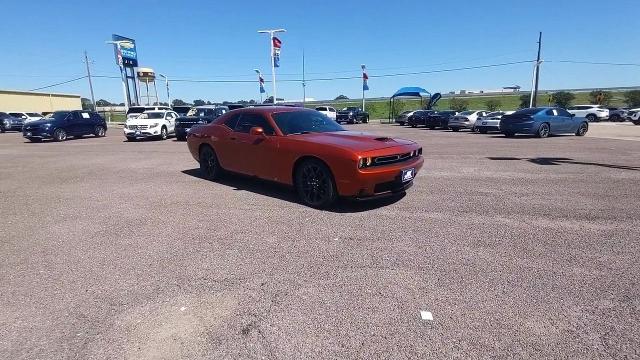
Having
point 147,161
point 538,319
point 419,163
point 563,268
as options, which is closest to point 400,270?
point 538,319

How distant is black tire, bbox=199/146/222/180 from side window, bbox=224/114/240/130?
73 centimetres

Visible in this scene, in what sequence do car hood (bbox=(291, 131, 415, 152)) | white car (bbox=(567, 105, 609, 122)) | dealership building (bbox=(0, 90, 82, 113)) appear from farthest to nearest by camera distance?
dealership building (bbox=(0, 90, 82, 113)) < white car (bbox=(567, 105, 609, 122)) < car hood (bbox=(291, 131, 415, 152))

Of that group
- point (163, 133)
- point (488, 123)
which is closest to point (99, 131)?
point (163, 133)

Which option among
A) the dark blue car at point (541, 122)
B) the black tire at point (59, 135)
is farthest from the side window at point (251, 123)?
the black tire at point (59, 135)

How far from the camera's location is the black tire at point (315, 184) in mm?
5445

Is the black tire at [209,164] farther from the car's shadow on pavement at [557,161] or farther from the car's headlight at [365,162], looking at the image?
the car's shadow on pavement at [557,161]

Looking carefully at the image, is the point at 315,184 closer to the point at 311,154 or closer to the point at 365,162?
the point at 311,154

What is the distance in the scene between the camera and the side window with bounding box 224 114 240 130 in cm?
717

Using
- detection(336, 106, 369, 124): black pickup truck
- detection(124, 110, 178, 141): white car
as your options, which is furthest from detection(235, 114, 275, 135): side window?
detection(336, 106, 369, 124): black pickup truck

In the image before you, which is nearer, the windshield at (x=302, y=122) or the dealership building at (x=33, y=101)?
the windshield at (x=302, y=122)

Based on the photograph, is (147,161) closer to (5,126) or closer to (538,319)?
(538,319)

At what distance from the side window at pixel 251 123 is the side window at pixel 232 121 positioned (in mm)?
135

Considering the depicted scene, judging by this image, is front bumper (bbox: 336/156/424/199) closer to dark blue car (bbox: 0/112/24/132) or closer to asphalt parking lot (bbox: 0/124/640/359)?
asphalt parking lot (bbox: 0/124/640/359)

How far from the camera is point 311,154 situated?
551cm
